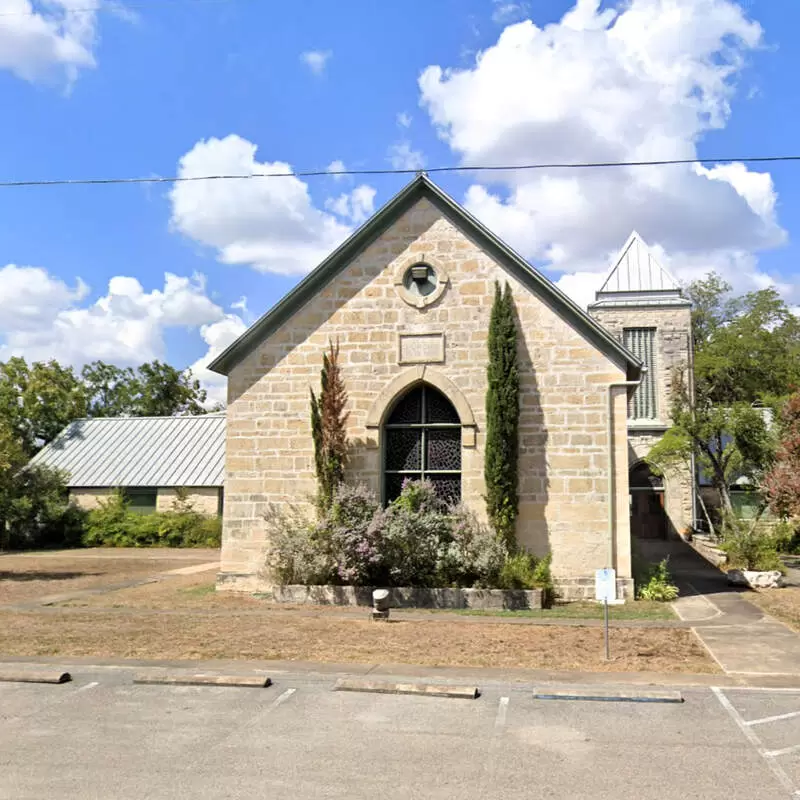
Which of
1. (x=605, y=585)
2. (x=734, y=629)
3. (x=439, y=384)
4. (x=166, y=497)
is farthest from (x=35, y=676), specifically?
(x=166, y=497)

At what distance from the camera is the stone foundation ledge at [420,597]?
14305 millimetres

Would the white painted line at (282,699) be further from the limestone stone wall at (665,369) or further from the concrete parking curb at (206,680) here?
the limestone stone wall at (665,369)

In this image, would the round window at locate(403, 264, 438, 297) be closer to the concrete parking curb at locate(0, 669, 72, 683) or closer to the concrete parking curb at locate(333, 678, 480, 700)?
the concrete parking curb at locate(333, 678, 480, 700)

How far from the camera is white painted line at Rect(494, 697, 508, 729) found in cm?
718

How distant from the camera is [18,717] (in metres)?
7.46

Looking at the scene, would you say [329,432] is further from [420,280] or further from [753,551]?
[753,551]

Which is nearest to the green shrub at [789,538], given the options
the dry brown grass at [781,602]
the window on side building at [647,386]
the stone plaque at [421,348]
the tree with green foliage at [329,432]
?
the window on side building at [647,386]

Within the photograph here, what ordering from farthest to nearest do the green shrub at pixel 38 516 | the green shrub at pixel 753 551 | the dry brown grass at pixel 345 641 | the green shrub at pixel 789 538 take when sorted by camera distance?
the green shrub at pixel 38 516 < the green shrub at pixel 789 538 < the green shrub at pixel 753 551 < the dry brown grass at pixel 345 641

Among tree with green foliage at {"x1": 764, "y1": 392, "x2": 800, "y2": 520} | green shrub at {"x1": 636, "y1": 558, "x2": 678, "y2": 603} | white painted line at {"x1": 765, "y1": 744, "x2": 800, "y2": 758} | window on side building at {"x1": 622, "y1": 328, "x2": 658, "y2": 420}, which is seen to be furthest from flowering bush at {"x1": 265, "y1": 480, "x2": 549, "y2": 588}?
window on side building at {"x1": 622, "y1": 328, "x2": 658, "y2": 420}

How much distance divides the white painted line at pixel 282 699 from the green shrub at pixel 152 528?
81.9ft

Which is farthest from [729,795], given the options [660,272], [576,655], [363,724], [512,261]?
[660,272]

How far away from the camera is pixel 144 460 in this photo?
3684 centimetres

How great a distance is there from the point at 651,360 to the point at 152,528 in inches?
872

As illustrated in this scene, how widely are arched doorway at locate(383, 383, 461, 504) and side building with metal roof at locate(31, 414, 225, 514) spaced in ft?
62.3
